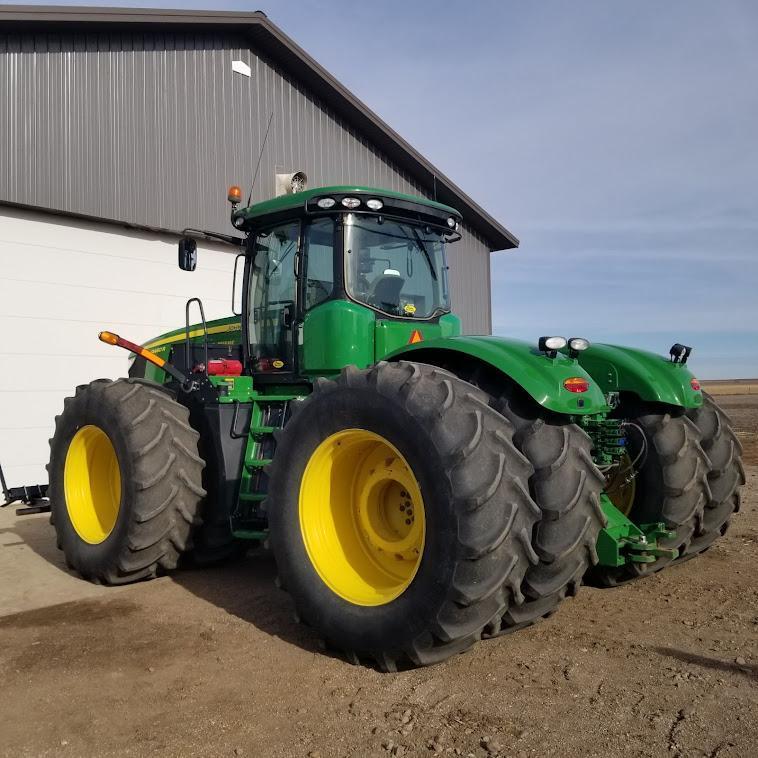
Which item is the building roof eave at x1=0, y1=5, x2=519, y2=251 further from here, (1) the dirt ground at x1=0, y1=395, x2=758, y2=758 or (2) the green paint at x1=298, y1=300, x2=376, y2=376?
(1) the dirt ground at x1=0, y1=395, x2=758, y2=758

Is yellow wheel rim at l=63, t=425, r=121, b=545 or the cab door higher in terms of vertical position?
the cab door

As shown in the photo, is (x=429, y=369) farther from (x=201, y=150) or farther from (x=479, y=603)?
(x=201, y=150)

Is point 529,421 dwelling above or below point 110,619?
above

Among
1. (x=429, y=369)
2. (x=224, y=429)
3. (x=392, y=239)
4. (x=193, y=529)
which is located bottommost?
(x=193, y=529)

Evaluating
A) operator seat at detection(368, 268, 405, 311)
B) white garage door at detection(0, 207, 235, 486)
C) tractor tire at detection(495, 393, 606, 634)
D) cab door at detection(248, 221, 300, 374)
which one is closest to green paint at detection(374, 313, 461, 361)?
operator seat at detection(368, 268, 405, 311)

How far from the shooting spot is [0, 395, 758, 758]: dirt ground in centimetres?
295

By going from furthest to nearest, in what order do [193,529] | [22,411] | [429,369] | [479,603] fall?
[22,411] < [193,529] < [429,369] < [479,603]

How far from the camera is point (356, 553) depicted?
4180 mm

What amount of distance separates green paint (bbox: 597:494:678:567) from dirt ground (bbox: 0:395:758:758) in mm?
367

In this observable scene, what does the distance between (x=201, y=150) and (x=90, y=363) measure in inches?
141

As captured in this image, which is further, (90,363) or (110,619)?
(90,363)

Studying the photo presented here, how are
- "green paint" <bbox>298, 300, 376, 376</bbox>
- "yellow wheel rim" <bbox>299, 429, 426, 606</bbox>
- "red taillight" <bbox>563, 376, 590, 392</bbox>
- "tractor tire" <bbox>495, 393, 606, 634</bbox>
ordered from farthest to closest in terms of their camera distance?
"green paint" <bbox>298, 300, 376, 376</bbox>
"yellow wheel rim" <bbox>299, 429, 426, 606</bbox>
"red taillight" <bbox>563, 376, 590, 392</bbox>
"tractor tire" <bbox>495, 393, 606, 634</bbox>

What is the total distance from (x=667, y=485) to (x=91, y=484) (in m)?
4.28

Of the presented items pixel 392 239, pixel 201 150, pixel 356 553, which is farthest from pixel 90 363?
pixel 356 553
